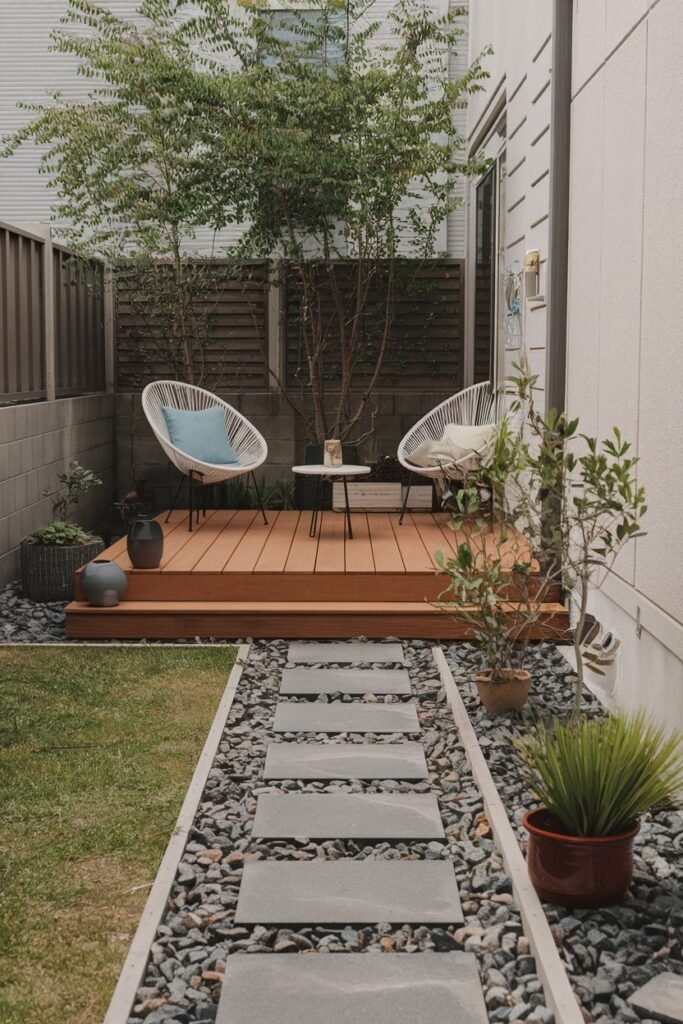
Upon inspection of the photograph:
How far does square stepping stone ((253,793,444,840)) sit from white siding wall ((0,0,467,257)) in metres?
8.98

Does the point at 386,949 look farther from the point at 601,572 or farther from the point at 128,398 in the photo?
the point at 128,398

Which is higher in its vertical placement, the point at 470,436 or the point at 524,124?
the point at 524,124

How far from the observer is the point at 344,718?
4.27 meters

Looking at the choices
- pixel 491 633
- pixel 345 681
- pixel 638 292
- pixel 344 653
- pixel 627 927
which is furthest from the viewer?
pixel 344 653

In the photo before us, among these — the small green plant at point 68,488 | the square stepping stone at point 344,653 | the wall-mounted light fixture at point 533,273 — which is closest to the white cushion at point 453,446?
the wall-mounted light fixture at point 533,273

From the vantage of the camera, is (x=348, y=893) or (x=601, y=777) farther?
(x=348, y=893)

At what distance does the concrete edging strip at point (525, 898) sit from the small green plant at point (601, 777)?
0.19 metres

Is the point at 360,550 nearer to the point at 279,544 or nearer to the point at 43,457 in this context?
the point at 279,544

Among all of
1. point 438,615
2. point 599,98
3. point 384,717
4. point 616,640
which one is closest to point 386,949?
point 384,717

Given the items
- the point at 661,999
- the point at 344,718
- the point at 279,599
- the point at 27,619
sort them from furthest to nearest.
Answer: the point at 27,619
the point at 279,599
the point at 344,718
the point at 661,999

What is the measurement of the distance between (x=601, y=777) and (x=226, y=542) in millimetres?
4250

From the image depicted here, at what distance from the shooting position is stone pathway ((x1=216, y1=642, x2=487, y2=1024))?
7.54 feet

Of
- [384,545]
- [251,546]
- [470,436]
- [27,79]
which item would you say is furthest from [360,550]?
[27,79]

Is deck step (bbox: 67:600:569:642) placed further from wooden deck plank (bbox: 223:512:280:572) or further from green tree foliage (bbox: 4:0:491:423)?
green tree foliage (bbox: 4:0:491:423)
